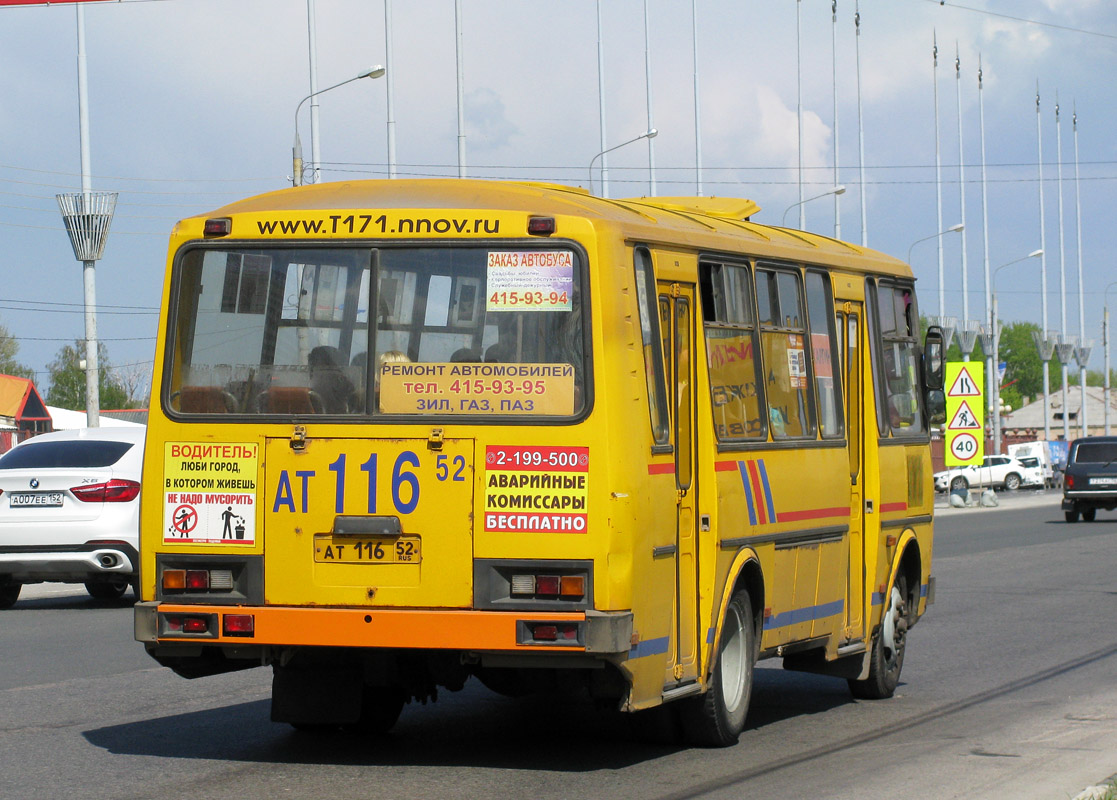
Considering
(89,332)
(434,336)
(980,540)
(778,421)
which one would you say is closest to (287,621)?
(434,336)

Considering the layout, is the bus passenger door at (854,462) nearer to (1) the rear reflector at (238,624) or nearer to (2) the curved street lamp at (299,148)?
(1) the rear reflector at (238,624)

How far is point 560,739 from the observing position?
8.98m

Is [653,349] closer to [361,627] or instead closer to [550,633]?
[550,633]

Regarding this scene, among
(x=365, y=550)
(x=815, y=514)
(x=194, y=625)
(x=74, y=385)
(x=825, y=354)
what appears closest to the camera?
A: (x=365, y=550)

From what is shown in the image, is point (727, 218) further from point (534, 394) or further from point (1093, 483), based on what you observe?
point (1093, 483)

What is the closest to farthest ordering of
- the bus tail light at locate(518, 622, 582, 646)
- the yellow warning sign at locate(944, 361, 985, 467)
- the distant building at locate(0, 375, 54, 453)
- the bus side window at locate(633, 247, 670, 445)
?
the bus tail light at locate(518, 622, 582, 646), the bus side window at locate(633, 247, 670, 445), the yellow warning sign at locate(944, 361, 985, 467), the distant building at locate(0, 375, 54, 453)

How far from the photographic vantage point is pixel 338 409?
7824mm

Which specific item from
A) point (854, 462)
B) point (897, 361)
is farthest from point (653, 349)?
point (897, 361)

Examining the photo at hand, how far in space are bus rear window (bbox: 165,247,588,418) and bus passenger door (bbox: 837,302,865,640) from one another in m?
3.45

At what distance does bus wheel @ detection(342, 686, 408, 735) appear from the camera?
8891 mm

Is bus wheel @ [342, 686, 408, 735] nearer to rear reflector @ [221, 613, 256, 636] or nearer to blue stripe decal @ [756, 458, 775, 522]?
rear reflector @ [221, 613, 256, 636]

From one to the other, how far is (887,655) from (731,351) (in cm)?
316

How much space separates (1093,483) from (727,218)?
31.1m

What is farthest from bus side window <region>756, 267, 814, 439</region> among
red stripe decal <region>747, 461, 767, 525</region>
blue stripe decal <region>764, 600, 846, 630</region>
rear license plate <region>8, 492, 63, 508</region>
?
rear license plate <region>8, 492, 63, 508</region>
